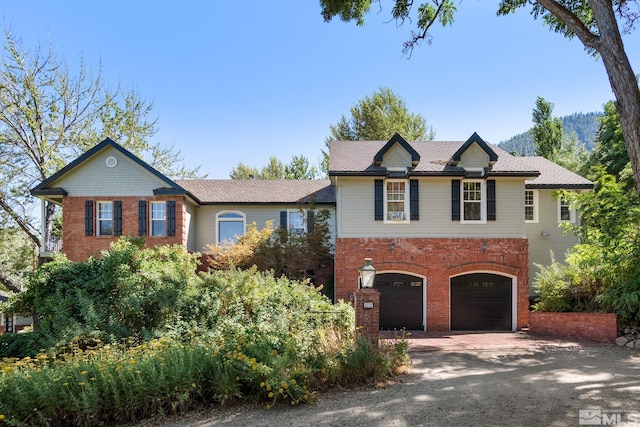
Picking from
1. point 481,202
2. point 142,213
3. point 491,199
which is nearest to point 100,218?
point 142,213

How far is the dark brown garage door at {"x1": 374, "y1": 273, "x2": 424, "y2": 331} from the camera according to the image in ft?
51.9

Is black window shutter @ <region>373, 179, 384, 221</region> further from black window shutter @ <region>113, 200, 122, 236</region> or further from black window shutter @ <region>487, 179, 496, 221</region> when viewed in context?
black window shutter @ <region>113, 200, 122, 236</region>

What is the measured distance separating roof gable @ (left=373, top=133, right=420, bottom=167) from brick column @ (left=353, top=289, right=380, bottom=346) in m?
7.56

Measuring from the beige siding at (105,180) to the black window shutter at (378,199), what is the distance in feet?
29.3

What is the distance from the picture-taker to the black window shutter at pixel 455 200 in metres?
15.9

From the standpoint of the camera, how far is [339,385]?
7.38 meters

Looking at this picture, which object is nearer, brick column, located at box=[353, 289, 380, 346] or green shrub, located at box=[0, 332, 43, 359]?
brick column, located at box=[353, 289, 380, 346]

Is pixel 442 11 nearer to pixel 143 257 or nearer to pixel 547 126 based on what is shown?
pixel 143 257

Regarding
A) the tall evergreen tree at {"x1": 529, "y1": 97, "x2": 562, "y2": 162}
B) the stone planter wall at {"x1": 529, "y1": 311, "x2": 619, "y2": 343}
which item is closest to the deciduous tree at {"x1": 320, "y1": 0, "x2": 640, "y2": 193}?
the stone planter wall at {"x1": 529, "y1": 311, "x2": 619, "y2": 343}

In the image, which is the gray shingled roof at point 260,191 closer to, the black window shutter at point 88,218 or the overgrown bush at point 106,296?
the black window shutter at point 88,218

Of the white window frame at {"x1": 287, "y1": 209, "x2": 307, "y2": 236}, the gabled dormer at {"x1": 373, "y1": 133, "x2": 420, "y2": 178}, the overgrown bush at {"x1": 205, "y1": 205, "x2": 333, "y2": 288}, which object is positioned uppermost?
the gabled dormer at {"x1": 373, "y1": 133, "x2": 420, "y2": 178}

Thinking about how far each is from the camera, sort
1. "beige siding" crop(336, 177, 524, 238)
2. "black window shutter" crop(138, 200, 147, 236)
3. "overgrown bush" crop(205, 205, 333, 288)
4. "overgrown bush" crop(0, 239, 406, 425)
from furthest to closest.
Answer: "black window shutter" crop(138, 200, 147, 236), "overgrown bush" crop(205, 205, 333, 288), "beige siding" crop(336, 177, 524, 238), "overgrown bush" crop(0, 239, 406, 425)

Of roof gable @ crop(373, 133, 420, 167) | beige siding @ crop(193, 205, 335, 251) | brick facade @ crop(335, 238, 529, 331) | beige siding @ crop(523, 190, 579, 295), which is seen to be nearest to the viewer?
roof gable @ crop(373, 133, 420, 167)

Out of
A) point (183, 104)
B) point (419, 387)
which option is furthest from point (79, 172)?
point (419, 387)
